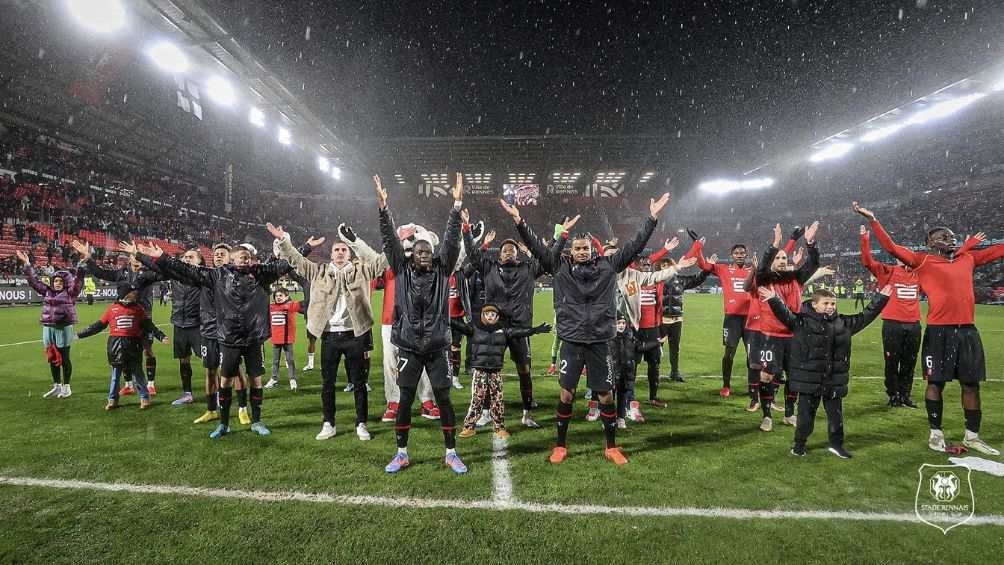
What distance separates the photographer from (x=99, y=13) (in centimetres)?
2006

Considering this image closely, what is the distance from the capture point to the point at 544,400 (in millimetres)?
6770

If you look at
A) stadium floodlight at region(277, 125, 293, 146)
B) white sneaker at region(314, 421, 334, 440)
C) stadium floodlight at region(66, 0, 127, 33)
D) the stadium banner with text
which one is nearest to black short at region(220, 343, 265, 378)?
white sneaker at region(314, 421, 334, 440)

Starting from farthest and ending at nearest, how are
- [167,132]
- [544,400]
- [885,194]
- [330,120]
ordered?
[885,194], [167,132], [330,120], [544,400]

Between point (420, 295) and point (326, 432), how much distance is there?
6.64 feet

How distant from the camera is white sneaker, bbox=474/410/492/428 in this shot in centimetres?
551

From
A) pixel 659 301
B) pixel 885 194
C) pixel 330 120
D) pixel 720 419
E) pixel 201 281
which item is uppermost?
pixel 330 120

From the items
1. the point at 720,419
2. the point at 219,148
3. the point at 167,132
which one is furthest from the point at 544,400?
the point at 219,148

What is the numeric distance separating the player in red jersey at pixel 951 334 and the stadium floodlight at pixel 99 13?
2690cm

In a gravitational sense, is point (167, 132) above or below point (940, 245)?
above

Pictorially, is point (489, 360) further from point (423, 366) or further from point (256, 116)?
point (256, 116)

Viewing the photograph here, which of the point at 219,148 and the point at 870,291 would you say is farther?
the point at 219,148

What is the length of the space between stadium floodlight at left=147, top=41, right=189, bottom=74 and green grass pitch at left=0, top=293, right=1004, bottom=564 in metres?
23.4

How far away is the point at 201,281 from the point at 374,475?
2903mm

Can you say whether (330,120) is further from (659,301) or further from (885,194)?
(885,194)
